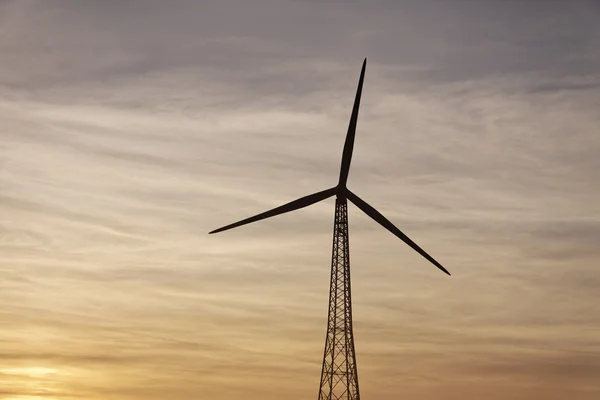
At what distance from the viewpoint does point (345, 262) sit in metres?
137

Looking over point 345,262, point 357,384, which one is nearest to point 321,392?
point 357,384

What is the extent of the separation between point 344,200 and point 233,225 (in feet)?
51.3

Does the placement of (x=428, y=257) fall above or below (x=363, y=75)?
below

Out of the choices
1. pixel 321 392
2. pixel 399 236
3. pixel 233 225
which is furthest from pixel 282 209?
pixel 321 392

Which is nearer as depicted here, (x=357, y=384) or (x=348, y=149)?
(x=357, y=384)

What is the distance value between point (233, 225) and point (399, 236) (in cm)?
2285

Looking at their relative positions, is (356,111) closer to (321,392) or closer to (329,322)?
(329,322)

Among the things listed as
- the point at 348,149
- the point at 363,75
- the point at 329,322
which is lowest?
the point at 329,322

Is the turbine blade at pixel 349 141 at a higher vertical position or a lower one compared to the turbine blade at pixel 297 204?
higher

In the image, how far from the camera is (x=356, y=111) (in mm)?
143750

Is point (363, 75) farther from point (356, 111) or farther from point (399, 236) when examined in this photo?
point (399, 236)

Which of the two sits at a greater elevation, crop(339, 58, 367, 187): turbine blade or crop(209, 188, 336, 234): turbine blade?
crop(339, 58, 367, 187): turbine blade

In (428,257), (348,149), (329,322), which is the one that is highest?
(348,149)

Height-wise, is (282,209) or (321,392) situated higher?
(282,209)
